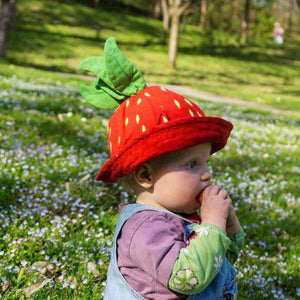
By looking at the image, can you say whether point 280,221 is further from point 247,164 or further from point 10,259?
point 10,259

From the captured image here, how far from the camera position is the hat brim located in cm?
208

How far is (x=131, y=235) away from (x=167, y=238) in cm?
22

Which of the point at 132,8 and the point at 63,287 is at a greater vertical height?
the point at 132,8

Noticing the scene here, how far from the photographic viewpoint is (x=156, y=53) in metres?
33.3

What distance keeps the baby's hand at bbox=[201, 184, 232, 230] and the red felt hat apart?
0.33 m

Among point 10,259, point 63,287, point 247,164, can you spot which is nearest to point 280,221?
point 247,164

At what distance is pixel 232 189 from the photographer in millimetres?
5227

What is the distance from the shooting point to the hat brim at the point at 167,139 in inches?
81.9

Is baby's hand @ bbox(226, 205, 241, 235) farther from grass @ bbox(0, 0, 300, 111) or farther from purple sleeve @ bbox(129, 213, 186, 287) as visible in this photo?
grass @ bbox(0, 0, 300, 111)

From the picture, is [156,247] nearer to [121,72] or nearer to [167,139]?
[167,139]

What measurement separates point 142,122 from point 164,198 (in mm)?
496

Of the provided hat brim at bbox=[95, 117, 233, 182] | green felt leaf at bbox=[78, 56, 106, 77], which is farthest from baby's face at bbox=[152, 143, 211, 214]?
green felt leaf at bbox=[78, 56, 106, 77]

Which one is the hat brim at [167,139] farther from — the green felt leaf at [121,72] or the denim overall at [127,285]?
the green felt leaf at [121,72]

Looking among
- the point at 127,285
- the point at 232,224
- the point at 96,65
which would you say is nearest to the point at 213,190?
the point at 232,224
